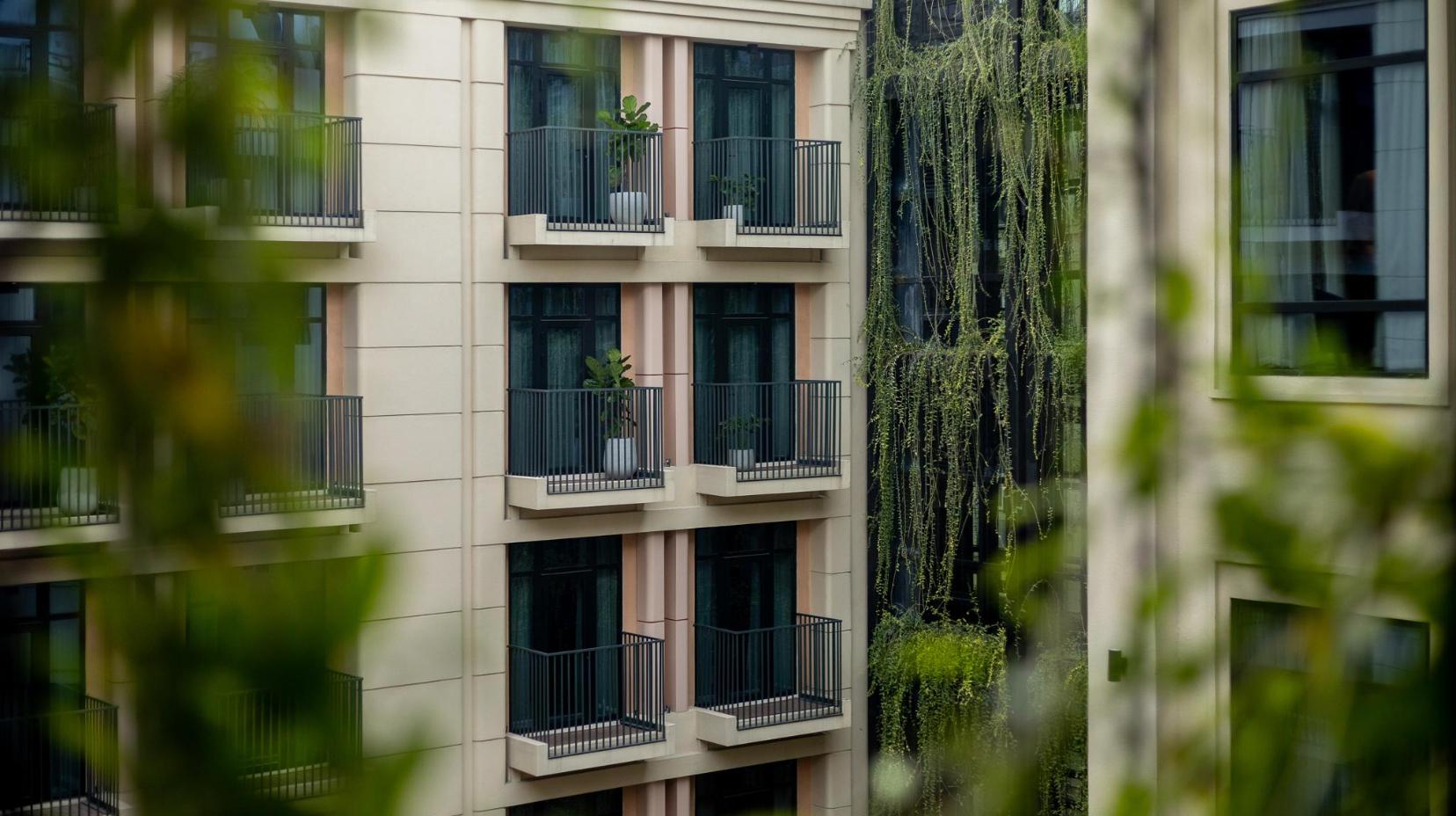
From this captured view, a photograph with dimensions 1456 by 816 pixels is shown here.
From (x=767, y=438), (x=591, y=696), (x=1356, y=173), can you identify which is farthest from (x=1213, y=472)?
(x=767, y=438)

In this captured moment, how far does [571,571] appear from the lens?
9523mm

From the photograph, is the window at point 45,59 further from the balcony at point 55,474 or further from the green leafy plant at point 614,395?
the green leafy plant at point 614,395

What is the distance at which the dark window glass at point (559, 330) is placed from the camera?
928cm

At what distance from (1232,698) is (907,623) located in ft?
31.4

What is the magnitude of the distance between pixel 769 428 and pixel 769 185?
148cm

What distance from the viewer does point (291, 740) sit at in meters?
0.33

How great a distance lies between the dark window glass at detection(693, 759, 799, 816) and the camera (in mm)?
10000

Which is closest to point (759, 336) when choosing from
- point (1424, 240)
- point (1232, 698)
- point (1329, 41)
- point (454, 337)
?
point (454, 337)

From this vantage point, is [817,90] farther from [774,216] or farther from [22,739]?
[22,739]

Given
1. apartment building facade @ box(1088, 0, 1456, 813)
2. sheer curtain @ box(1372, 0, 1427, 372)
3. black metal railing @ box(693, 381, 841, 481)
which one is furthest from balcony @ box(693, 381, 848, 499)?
apartment building facade @ box(1088, 0, 1456, 813)

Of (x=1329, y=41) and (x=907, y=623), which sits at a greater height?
(x=1329, y=41)

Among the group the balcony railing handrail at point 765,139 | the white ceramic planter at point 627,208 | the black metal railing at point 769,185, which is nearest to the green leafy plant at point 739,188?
the black metal railing at point 769,185

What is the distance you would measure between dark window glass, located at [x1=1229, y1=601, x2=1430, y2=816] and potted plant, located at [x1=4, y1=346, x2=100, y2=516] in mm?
313

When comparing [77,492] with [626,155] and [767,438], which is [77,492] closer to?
[626,155]
